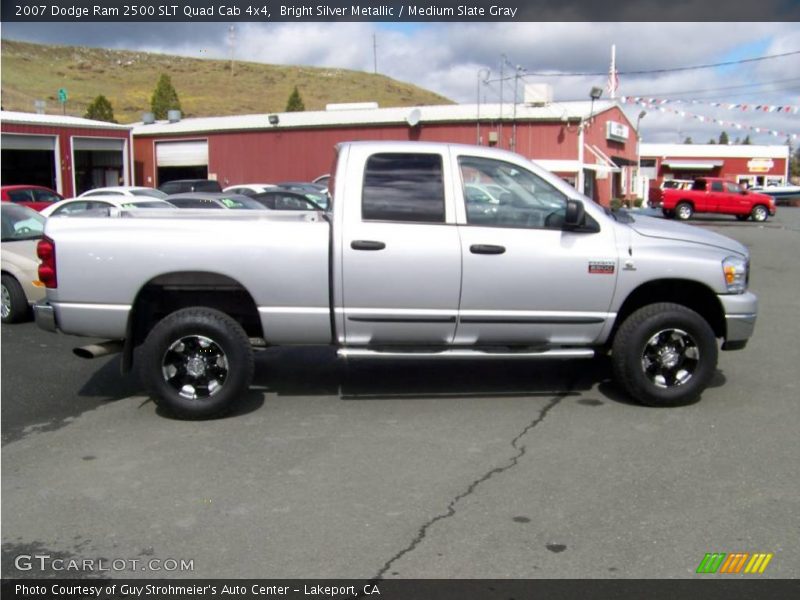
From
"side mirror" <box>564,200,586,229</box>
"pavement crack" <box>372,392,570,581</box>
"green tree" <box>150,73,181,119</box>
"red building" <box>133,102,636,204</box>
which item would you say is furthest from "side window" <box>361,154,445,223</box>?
"green tree" <box>150,73,181,119</box>

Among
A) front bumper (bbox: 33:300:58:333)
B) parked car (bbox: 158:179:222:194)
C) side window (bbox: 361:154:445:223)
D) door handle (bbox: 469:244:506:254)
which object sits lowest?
front bumper (bbox: 33:300:58:333)

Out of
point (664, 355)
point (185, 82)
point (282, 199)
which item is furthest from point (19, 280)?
point (185, 82)

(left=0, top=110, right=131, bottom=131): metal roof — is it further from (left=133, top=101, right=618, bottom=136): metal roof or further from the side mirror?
the side mirror

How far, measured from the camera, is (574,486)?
4688mm

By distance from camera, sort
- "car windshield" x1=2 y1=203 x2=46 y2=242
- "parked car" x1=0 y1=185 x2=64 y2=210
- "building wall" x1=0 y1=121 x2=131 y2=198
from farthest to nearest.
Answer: "building wall" x1=0 y1=121 x2=131 y2=198, "parked car" x1=0 y1=185 x2=64 y2=210, "car windshield" x1=2 y1=203 x2=46 y2=242

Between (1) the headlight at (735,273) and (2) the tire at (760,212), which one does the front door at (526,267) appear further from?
(2) the tire at (760,212)

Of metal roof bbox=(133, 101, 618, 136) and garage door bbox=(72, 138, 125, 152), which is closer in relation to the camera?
metal roof bbox=(133, 101, 618, 136)

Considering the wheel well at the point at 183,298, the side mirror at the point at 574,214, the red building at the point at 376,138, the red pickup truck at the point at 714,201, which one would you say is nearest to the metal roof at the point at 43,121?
the red building at the point at 376,138

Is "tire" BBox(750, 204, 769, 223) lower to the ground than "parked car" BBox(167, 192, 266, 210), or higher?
lower

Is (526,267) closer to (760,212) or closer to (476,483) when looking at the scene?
(476,483)

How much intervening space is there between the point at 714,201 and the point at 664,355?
99.2ft

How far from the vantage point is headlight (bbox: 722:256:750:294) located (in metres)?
6.17

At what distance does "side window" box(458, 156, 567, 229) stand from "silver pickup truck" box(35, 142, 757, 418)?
11 mm

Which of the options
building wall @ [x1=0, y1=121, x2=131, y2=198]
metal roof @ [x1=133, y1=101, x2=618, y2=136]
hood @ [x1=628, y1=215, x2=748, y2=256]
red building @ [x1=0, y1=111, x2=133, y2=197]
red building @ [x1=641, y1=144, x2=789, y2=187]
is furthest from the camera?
red building @ [x1=641, y1=144, x2=789, y2=187]
